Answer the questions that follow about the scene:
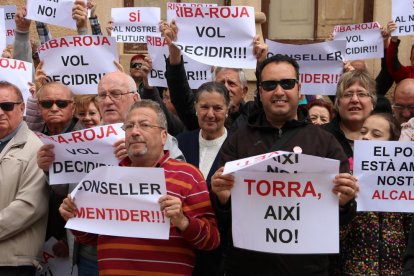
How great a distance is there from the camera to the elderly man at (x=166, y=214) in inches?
170

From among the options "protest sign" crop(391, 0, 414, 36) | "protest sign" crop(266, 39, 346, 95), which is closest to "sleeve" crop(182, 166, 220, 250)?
"protest sign" crop(266, 39, 346, 95)

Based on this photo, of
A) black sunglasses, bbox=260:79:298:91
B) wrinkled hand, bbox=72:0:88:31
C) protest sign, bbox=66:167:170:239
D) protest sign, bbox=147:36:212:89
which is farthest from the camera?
protest sign, bbox=147:36:212:89

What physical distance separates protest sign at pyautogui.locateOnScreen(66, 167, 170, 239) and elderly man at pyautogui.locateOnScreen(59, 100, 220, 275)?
0.21ft

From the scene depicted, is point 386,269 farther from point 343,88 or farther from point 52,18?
point 52,18

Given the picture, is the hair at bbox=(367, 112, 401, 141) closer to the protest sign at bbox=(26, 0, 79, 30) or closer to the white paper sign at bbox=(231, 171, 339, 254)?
the white paper sign at bbox=(231, 171, 339, 254)

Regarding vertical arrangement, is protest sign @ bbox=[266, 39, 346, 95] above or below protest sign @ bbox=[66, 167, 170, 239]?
above

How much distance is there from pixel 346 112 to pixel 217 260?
1.30 metres

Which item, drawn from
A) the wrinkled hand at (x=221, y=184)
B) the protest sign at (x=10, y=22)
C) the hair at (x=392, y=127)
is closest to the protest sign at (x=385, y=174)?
the hair at (x=392, y=127)

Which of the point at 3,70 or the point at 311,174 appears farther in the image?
the point at 3,70

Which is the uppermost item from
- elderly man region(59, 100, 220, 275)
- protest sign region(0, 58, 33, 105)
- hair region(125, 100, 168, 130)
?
protest sign region(0, 58, 33, 105)

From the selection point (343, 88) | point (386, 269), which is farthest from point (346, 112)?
point (386, 269)

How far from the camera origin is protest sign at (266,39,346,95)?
6594 mm

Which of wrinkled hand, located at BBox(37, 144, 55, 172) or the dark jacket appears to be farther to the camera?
wrinkled hand, located at BBox(37, 144, 55, 172)

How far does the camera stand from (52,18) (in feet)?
22.6
